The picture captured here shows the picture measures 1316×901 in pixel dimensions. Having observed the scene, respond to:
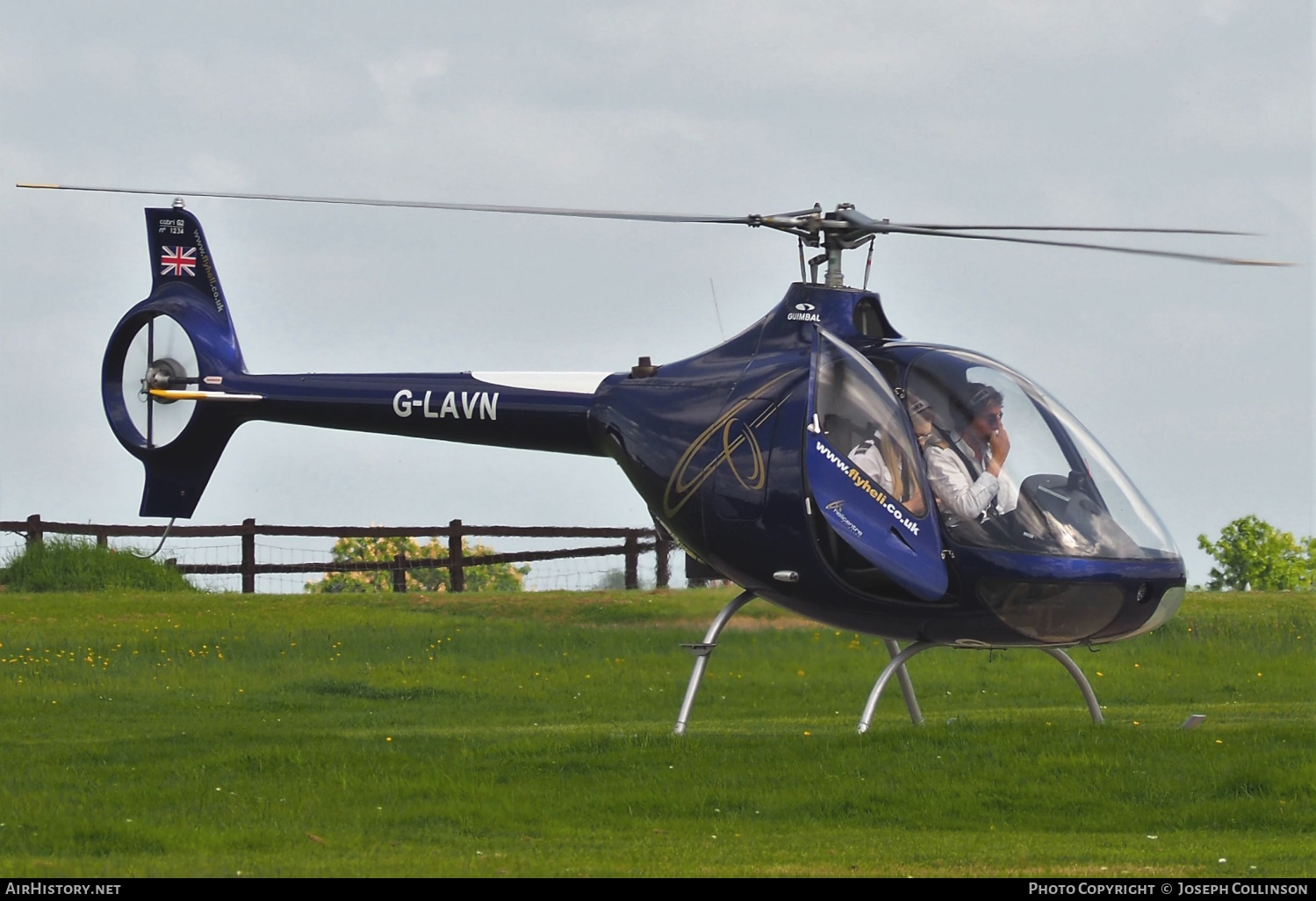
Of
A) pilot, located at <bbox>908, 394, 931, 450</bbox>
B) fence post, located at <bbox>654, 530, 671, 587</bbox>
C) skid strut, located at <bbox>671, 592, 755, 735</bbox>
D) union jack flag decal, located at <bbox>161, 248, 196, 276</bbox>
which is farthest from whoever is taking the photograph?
fence post, located at <bbox>654, 530, 671, 587</bbox>

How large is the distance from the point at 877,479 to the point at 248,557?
18.3 m

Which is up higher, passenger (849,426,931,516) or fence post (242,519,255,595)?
fence post (242,519,255,595)

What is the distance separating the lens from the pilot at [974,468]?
462 inches

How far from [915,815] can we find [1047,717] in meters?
4.84

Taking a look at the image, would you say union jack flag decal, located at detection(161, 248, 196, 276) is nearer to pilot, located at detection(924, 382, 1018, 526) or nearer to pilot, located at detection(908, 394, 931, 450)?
pilot, located at detection(908, 394, 931, 450)

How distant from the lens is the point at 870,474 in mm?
11812

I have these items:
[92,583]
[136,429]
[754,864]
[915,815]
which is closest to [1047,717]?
[915,815]

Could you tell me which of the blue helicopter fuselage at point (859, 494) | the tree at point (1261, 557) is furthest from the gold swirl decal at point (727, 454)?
the tree at point (1261, 557)

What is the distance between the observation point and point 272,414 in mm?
16531

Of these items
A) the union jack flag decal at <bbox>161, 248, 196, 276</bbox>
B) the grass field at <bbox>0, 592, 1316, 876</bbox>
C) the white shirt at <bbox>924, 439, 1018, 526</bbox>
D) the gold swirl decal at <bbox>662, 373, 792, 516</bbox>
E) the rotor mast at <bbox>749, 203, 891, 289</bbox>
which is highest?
the union jack flag decal at <bbox>161, 248, 196, 276</bbox>

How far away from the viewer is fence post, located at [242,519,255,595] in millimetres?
28203

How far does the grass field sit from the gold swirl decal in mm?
1711

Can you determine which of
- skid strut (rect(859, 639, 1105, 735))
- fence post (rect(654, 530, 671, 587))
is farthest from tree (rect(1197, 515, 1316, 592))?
skid strut (rect(859, 639, 1105, 735))

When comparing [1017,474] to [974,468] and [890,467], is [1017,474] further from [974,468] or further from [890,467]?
[890,467]
